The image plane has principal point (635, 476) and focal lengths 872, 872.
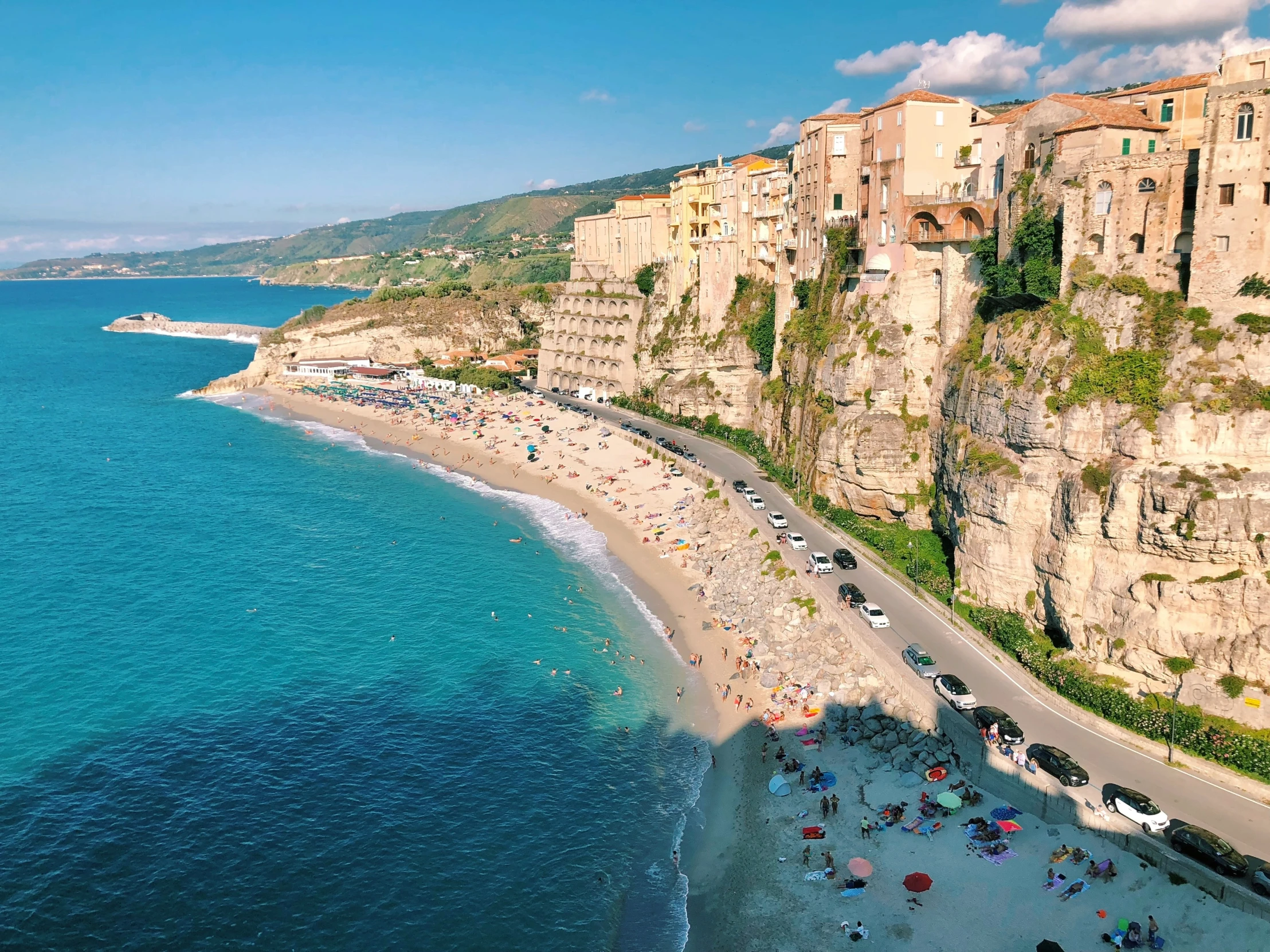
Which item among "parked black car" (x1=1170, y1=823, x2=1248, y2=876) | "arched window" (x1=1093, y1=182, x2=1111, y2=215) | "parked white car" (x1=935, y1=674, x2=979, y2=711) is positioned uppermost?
"arched window" (x1=1093, y1=182, x2=1111, y2=215)

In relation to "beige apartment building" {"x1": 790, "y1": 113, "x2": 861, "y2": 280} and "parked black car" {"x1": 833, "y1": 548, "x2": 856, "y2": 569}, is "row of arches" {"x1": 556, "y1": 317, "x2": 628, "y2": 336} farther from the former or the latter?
"parked black car" {"x1": 833, "y1": 548, "x2": 856, "y2": 569}

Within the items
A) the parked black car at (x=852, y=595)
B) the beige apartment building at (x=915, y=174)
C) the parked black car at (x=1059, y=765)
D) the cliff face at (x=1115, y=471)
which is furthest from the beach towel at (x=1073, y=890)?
the beige apartment building at (x=915, y=174)

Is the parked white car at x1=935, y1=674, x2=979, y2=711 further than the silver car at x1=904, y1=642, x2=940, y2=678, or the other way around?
the silver car at x1=904, y1=642, x2=940, y2=678

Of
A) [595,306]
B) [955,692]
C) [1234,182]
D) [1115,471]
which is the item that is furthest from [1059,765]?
[595,306]

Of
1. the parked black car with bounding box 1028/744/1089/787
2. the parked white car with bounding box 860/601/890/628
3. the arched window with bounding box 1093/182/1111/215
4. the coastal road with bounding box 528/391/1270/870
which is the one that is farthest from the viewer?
the parked white car with bounding box 860/601/890/628

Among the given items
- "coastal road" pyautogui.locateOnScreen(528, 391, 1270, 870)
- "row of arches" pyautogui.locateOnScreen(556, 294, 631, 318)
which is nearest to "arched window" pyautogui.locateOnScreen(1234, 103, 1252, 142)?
"coastal road" pyautogui.locateOnScreen(528, 391, 1270, 870)

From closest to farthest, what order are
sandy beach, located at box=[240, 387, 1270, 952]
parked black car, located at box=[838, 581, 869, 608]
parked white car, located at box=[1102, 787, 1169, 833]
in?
sandy beach, located at box=[240, 387, 1270, 952], parked white car, located at box=[1102, 787, 1169, 833], parked black car, located at box=[838, 581, 869, 608]

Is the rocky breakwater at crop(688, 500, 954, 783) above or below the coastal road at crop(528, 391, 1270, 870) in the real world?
below
